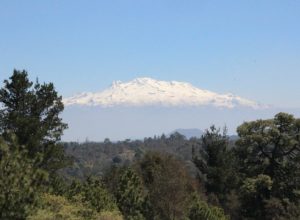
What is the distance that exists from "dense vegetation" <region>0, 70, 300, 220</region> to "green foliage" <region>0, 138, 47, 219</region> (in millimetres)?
36

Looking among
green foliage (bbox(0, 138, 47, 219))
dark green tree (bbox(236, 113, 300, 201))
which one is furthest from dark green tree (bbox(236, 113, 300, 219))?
green foliage (bbox(0, 138, 47, 219))

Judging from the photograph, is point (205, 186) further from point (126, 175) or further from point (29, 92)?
point (29, 92)

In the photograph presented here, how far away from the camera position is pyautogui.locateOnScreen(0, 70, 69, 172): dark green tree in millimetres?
41094

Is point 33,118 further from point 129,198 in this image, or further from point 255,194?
point 255,194

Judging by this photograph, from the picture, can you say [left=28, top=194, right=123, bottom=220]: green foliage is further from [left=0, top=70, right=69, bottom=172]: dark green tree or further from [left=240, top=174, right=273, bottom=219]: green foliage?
[left=240, top=174, right=273, bottom=219]: green foliage

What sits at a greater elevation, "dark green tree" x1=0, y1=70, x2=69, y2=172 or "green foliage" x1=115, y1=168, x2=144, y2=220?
"dark green tree" x1=0, y1=70, x2=69, y2=172

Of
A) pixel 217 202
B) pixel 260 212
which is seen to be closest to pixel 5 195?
pixel 260 212

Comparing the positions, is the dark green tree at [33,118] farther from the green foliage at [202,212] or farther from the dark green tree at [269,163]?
the dark green tree at [269,163]

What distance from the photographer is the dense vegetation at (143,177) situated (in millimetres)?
19172

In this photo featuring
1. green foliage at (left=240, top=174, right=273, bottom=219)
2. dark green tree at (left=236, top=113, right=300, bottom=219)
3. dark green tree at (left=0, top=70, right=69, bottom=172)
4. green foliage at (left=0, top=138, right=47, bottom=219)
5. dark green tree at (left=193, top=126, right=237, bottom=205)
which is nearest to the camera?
green foliage at (left=0, top=138, right=47, bottom=219)

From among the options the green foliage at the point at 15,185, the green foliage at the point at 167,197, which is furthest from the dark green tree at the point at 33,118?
the green foliage at the point at 15,185

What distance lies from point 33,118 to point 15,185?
23967 millimetres

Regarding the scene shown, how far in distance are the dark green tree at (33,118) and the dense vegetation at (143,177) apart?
8 cm

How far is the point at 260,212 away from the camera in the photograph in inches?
2357
